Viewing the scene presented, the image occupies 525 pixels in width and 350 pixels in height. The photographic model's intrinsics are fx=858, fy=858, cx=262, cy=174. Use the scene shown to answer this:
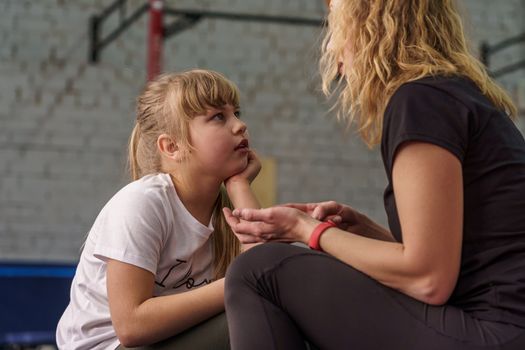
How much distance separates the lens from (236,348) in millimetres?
1329

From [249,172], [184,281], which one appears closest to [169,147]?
[249,172]

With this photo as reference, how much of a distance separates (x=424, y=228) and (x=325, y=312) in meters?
0.20

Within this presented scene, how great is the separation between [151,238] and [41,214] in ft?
12.1

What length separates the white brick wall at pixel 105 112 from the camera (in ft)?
16.9

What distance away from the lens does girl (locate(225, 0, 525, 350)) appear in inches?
49.7

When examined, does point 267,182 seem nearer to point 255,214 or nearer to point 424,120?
point 255,214

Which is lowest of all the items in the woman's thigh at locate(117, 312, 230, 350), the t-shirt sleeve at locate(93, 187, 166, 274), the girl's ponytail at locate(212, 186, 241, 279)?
the woman's thigh at locate(117, 312, 230, 350)

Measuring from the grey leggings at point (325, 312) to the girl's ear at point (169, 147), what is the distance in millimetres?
489

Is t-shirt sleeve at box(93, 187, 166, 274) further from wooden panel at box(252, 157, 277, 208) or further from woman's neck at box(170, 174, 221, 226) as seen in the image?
wooden panel at box(252, 157, 277, 208)

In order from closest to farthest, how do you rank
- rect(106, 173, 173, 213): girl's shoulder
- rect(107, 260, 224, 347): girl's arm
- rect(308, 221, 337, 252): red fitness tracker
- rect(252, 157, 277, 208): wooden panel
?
rect(308, 221, 337, 252): red fitness tracker → rect(107, 260, 224, 347): girl's arm → rect(106, 173, 173, 213): girl's shoulder → rect(252, 157, 277, 208): wooden panel

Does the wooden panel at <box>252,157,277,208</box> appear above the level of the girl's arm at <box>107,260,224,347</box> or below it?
below

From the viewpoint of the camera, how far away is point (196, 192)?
1792 millimetres

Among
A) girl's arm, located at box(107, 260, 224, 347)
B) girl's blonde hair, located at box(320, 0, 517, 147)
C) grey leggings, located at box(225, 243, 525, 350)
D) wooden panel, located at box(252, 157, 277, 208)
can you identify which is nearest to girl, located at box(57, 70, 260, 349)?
girl's arm, located at box(107, 260, 224, 347)

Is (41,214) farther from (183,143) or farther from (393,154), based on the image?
(393,154)
